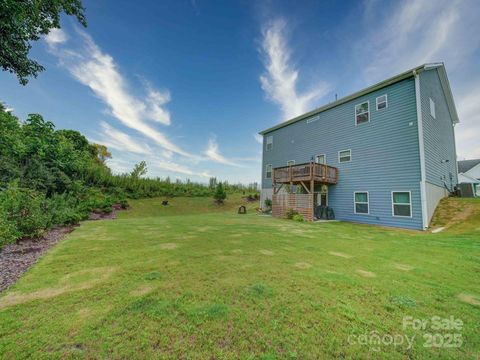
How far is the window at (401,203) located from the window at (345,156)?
126 inches

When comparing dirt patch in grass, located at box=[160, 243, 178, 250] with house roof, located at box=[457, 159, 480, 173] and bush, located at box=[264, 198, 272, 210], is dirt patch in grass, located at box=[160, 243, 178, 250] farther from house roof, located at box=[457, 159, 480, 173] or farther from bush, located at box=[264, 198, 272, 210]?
house roof, located at box=[457, 159, 480, 173]

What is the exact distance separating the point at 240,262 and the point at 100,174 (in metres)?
16.3

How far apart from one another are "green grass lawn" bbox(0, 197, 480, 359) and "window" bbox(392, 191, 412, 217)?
553cm

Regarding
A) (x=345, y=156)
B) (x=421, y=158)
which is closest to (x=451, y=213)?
(x=421, y=158)

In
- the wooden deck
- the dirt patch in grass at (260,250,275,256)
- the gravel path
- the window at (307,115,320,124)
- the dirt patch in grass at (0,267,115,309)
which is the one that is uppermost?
the window at (307,115,320,124)

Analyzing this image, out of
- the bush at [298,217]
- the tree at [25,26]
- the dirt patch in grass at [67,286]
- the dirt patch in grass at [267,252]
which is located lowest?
the dirt patch in grass at [67,286]

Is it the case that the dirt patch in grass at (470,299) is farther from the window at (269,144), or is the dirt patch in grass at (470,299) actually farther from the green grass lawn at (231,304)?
the window at (269,144)

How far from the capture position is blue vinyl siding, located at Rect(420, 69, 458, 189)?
9742mm

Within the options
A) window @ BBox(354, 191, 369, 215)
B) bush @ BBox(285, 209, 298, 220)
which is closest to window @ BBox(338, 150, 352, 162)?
window @ BBox(354, 191, 369, 215)

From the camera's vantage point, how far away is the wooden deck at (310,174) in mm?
11453

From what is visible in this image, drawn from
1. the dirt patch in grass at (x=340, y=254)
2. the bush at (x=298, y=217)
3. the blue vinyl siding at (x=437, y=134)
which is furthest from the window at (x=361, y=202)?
the dirt patch in grass at (x=340, y=254)

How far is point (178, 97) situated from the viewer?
Result: 49.2 feet

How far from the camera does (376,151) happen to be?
10.6 metres

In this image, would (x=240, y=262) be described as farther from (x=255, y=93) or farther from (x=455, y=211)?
(x=255, y=93)
